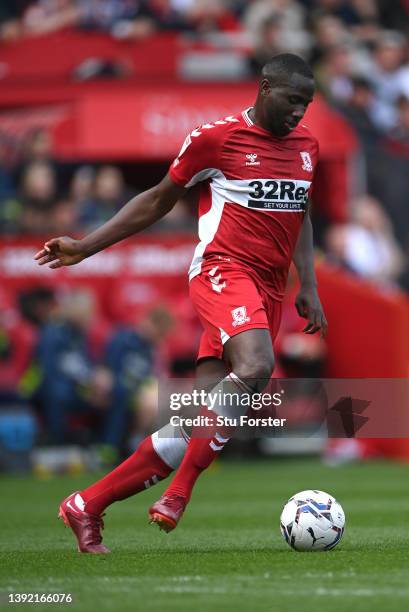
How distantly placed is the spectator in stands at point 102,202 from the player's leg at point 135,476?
9.09 meters

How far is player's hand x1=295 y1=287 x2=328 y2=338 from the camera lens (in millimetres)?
7699

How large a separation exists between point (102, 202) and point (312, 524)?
9705 millimetres

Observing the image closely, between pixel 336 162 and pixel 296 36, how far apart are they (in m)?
2.82

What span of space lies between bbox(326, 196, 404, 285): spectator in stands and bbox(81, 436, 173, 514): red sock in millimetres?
10161

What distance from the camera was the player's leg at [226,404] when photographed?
6859 mm

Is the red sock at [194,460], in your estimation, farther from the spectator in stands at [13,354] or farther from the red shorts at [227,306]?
the spectator in stands at [13,354]

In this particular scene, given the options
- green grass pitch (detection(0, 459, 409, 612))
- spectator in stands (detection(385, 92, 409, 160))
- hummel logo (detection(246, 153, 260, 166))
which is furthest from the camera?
spectator in stands (detection(385, 92, 409, 160))

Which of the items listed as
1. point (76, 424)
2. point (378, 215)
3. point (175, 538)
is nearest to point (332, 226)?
point (378, 215)

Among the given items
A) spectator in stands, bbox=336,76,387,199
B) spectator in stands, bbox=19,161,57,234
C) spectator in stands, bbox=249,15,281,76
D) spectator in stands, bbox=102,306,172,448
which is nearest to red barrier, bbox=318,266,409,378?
spectator in stands, bbox=102,306,172,448

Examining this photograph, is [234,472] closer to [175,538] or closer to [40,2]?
[175,538]

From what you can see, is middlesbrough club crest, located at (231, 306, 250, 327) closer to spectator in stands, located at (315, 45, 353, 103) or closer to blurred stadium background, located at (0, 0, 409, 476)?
blurred stadium background, located at (0, 0, 409, 476)

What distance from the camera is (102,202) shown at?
645 inches

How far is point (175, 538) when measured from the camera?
821cm

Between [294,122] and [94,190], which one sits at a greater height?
[294,122]
